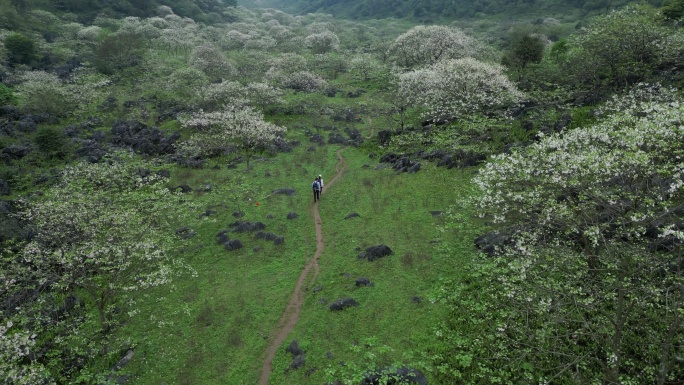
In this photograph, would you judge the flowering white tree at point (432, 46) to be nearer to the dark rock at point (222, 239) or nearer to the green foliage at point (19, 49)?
the dark rock at point (222, 239)

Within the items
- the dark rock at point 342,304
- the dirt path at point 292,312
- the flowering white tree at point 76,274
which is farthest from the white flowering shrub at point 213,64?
the dark rock at point 342,304

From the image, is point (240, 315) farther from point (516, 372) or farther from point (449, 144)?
point (449, 144)

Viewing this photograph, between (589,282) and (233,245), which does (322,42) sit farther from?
(589,282)

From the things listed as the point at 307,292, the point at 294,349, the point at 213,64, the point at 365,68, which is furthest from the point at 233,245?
the point at 365,68

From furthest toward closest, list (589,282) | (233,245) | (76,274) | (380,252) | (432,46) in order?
(432,46), (233,245), (380,252), (76,274), (589,282)

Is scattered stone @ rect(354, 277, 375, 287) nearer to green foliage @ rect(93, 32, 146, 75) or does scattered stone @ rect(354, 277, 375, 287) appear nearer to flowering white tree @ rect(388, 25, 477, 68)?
flowering white tree @ rect(388, 25, 477, 68)

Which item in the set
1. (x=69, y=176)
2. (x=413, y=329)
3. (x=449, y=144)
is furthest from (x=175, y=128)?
(x=413, y=329)
